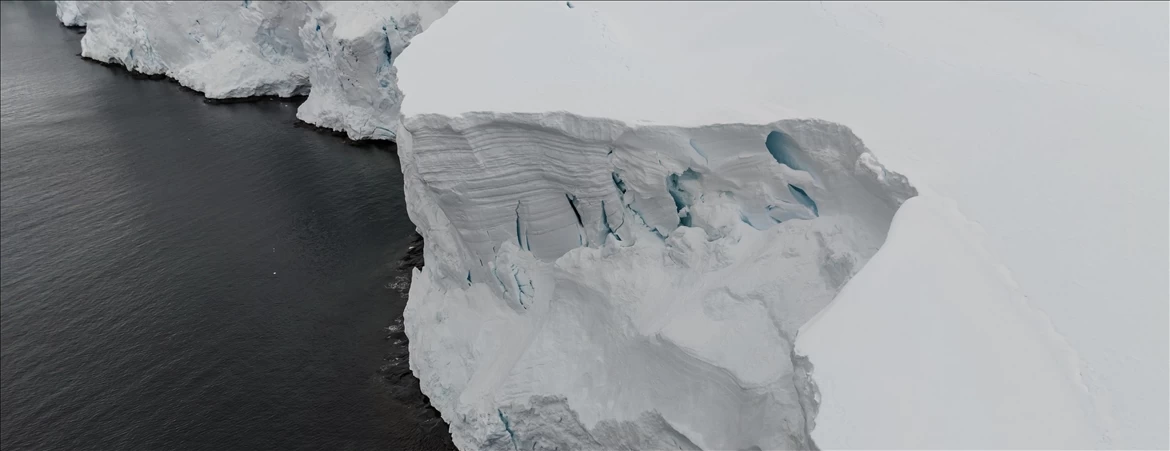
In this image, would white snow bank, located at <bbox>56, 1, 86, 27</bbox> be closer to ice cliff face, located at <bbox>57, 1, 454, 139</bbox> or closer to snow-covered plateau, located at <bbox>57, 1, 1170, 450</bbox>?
ice cliff face, located at <bbox>57, 1, 454, 139</bbox>

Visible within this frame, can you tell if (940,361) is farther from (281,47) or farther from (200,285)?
(281,47)

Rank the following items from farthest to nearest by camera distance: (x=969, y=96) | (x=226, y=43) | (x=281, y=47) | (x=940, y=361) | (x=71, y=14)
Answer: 1. (x=71, y=14)
2. (x=226, y=43)
3. (x=281, y=47)
4. (x=969, y=96)
5. (x=940, y=361)

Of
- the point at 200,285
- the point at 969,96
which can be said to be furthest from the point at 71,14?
the point at 969,96

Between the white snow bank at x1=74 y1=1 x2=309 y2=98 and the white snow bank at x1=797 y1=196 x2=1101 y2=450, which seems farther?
the white snow bank at x1=74 y1=1 x2=309 y2=98

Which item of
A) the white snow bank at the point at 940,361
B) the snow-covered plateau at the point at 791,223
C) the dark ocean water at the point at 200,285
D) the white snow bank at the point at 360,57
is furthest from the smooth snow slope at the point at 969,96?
the white snow bank at the point at 360,57

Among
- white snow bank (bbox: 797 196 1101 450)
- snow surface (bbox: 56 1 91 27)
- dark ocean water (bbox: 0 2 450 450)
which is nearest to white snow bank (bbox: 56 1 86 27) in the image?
snow surface (bbox: 56 1 91 27)

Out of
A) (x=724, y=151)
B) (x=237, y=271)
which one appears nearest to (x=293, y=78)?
(x=237, y=271)
